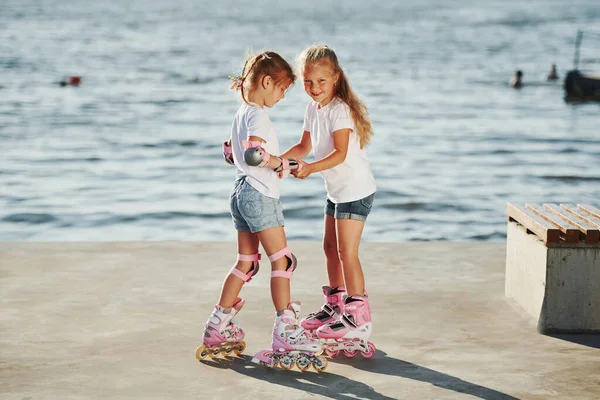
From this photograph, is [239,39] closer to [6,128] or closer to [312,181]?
[6,128]

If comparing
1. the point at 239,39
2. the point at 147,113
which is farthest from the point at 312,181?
the point at 239,39

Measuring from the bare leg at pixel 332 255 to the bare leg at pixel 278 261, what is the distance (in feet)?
1.56

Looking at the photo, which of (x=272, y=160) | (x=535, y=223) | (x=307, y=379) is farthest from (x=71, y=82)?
(x=307, y=379)

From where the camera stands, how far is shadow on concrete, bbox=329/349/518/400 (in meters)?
4.42

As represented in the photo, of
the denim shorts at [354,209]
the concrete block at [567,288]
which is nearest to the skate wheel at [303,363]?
the denim shorts at [354,209]

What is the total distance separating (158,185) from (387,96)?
22555 mm

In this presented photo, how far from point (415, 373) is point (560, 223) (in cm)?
Answer: 140

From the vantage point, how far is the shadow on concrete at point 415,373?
442 centimetres

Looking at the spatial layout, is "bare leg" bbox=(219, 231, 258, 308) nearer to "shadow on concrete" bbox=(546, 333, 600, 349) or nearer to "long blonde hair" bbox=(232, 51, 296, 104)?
"long blonde hair" bbox=(232, 51, 296, 104)

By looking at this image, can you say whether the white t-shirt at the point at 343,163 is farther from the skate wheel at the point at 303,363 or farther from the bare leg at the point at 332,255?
the skate wheel at the point at 303,363

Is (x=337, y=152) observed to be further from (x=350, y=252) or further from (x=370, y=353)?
(x=370, y=353)

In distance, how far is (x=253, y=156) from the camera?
4559 millimetres

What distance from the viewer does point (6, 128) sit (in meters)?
25.9

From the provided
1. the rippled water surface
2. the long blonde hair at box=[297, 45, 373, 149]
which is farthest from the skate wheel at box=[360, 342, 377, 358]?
the rippled water surface
